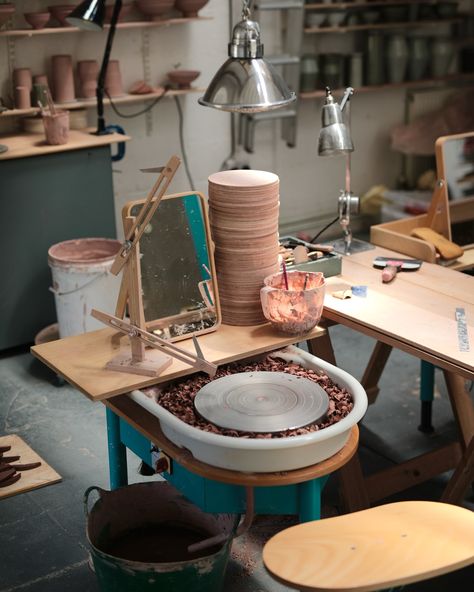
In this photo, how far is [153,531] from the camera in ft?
9.56

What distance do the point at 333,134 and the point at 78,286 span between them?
1.71 metres

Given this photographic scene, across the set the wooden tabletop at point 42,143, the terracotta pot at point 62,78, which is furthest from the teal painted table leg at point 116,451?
the terracotta pot at point 62,78

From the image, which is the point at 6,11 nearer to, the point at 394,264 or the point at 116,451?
the point at 394,264

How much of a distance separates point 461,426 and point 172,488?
3.68 feet

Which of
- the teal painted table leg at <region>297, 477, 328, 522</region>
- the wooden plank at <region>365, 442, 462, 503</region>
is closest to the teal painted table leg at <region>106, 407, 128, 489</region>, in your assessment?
the teal painted table leg at <region>297, 477, 328, 522</region>

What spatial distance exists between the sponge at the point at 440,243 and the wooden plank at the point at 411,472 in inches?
29.2

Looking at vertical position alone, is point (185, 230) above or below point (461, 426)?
above

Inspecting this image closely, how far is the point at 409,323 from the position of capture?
302 centimetres

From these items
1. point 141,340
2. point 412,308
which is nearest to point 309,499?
point 141,340

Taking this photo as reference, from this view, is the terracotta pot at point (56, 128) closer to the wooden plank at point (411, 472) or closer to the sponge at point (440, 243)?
the sponge at point (440, 243)

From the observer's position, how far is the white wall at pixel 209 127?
5348 millimetres

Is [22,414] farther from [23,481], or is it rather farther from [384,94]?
[384,94]

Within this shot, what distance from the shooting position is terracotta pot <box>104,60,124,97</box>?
528 centimetres

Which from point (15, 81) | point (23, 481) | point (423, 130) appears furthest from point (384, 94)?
point (23, 481)
